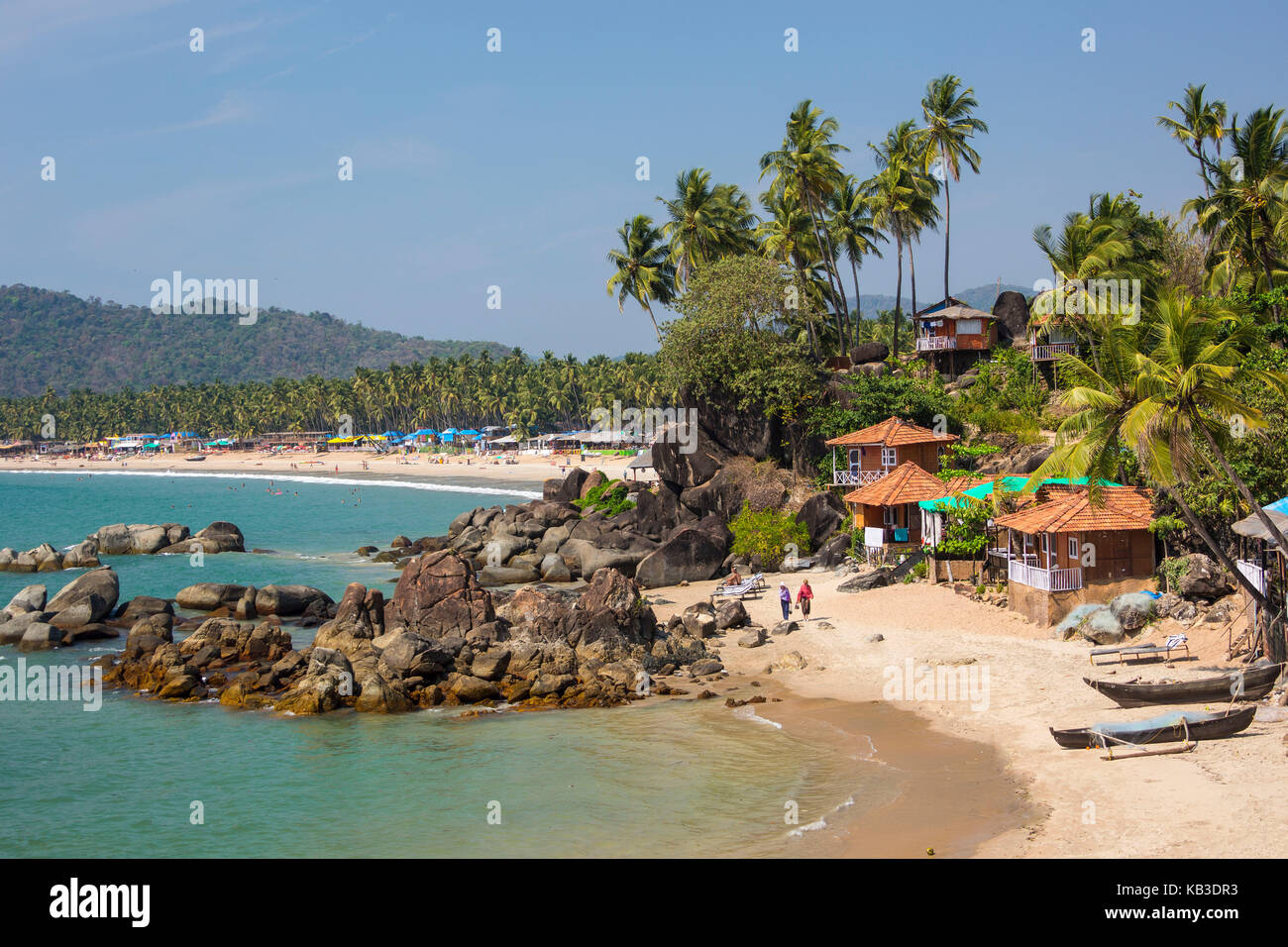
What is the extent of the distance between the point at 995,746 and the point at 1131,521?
9.88m

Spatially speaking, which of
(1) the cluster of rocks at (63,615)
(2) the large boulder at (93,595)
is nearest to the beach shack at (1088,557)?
(1) the cluster of rocks at (63,615)

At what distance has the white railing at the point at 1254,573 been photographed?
67.4 feet

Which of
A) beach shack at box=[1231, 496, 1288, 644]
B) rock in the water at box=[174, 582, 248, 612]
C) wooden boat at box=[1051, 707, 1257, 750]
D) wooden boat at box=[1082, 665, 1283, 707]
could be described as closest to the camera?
wooden boat at box=[1051, 707, 1257, 750]

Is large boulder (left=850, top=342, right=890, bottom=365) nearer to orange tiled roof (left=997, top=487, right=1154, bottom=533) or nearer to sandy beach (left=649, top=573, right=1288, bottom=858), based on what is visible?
sandy beach (left=649, top=573, right=1288, bottom=858)

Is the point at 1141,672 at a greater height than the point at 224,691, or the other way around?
the point at 1141,672

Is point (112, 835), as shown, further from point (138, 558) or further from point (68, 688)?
point (138, 558)

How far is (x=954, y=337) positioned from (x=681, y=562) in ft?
75.4

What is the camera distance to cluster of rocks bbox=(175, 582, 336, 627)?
35562 millimetres

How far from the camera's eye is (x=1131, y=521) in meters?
25.7

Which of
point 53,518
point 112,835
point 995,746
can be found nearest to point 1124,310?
point 995,746

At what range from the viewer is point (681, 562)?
38250mm

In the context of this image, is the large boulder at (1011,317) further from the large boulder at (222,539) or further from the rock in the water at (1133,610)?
the large boulder at (222,539)

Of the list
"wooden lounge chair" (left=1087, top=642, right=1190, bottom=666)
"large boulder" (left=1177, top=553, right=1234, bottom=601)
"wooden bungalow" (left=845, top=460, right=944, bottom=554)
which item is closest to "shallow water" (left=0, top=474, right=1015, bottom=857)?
"wooden lounge chair" (left=1087, top=642, right=1190, bottom=666)

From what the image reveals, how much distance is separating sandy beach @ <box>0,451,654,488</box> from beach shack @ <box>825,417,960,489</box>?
3436 centimetres
